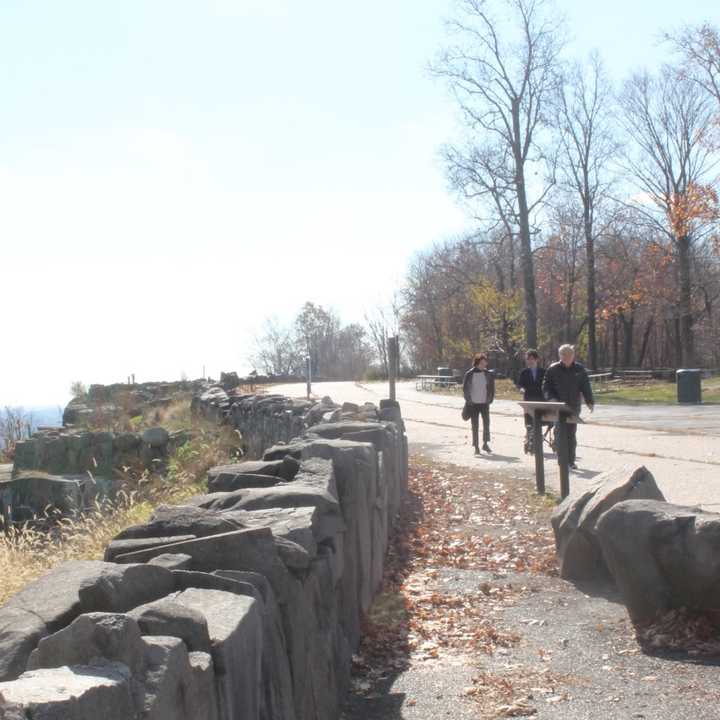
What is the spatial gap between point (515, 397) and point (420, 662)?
30712mm

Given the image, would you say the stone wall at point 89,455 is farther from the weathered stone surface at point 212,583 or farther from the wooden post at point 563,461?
the weathered stone surface at point 212,583

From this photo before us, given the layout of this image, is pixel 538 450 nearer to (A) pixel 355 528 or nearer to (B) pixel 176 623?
(A) pixel 355 528

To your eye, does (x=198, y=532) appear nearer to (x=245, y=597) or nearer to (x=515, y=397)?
(x=245, y=597)

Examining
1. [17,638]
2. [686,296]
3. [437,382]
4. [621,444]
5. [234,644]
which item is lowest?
[621,444]

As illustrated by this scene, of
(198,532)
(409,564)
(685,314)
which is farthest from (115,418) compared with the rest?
(685,314)

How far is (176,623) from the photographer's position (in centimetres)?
320

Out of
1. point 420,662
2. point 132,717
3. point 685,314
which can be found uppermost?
point 685,314

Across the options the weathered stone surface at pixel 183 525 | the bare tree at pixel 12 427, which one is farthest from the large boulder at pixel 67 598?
the bare tree at pixel 12 427

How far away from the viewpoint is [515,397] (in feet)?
120

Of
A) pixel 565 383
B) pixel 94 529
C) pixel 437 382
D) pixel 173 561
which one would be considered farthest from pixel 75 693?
pixel 437 382

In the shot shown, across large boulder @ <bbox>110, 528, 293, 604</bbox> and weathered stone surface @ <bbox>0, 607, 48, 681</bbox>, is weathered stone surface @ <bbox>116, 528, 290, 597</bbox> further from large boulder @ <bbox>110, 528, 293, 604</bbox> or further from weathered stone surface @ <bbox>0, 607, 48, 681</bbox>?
weathered stone surface @ <bbox>0, 607, 48, 681</bbox>

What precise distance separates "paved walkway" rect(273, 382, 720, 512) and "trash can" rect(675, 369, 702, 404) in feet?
3.98

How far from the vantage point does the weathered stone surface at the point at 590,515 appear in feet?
25.1

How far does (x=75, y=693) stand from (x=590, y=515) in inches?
227
